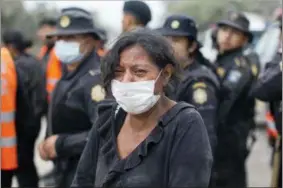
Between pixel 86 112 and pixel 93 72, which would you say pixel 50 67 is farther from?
pixel 86 112

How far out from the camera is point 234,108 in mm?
5094

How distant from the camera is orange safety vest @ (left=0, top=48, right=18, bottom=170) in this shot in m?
4.68

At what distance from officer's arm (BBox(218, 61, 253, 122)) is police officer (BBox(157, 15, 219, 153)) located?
628mm

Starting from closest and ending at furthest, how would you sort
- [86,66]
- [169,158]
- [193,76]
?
1. [169,158]
2. [86,66]
3. [193,76]

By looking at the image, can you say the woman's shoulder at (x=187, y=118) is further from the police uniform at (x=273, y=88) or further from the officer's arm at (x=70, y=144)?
the police uniform at (x=273, y=88)

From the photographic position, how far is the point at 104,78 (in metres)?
2.57

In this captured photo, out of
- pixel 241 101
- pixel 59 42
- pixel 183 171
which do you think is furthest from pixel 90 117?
pixel 241 101

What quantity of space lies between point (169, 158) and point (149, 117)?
26 centimetres

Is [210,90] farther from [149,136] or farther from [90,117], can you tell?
[149,136]

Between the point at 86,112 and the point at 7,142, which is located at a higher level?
the point at 86,112

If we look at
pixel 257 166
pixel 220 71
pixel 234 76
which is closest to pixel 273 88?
pixel 234 76

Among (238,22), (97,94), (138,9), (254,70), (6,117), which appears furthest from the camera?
(238,22)

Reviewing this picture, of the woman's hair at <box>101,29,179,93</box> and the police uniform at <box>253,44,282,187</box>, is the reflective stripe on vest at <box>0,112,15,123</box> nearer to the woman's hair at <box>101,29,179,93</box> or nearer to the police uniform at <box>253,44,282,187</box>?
the police uniform at <box>253,44,282,187</box>

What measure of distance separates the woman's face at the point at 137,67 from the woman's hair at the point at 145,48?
2 cm
